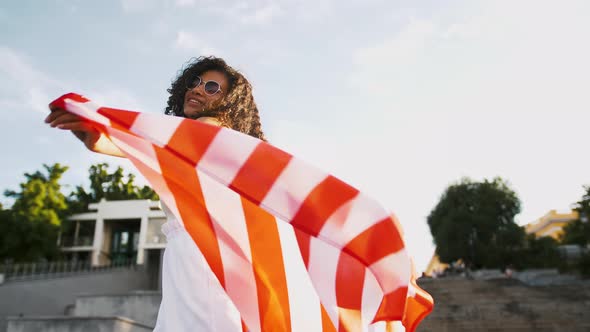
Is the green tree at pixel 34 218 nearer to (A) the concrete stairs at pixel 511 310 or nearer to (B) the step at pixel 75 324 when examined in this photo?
(B) the step at pixel 75 324

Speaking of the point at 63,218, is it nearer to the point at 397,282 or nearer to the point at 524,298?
the point at 524,298

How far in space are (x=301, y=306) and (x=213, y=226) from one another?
0.40 meters

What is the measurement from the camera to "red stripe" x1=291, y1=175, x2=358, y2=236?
1.30m

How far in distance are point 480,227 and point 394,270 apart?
35540 millimetres

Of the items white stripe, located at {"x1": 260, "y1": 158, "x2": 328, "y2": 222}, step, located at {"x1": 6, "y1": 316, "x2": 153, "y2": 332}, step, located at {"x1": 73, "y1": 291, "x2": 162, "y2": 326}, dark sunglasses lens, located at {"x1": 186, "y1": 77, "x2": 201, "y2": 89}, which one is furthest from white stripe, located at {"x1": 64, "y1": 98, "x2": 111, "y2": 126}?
step, located at {"x1": 73, "y1": 291, "x2": 162, "y2": 326}

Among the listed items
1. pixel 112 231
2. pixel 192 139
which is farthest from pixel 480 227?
pixel 192 139

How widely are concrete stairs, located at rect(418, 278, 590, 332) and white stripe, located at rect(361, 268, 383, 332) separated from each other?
10.7 meters

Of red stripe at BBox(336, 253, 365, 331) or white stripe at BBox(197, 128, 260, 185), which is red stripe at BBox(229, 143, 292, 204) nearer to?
white stripe at BBox(197, 128, 260, 185)

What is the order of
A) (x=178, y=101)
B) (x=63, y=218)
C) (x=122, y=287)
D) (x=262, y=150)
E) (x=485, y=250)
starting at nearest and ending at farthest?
(x=262, y=150)
(x=178, y=101)
(x=122, y=287)
(x=63, y=218)
(x=485, y=250)

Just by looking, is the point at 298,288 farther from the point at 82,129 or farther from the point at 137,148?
the point at 82,129

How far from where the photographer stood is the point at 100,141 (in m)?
1.38

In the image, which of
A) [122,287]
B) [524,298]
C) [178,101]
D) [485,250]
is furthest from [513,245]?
[178,101]

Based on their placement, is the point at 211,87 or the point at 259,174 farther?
the point at 211,87

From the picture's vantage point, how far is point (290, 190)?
1.31 m
